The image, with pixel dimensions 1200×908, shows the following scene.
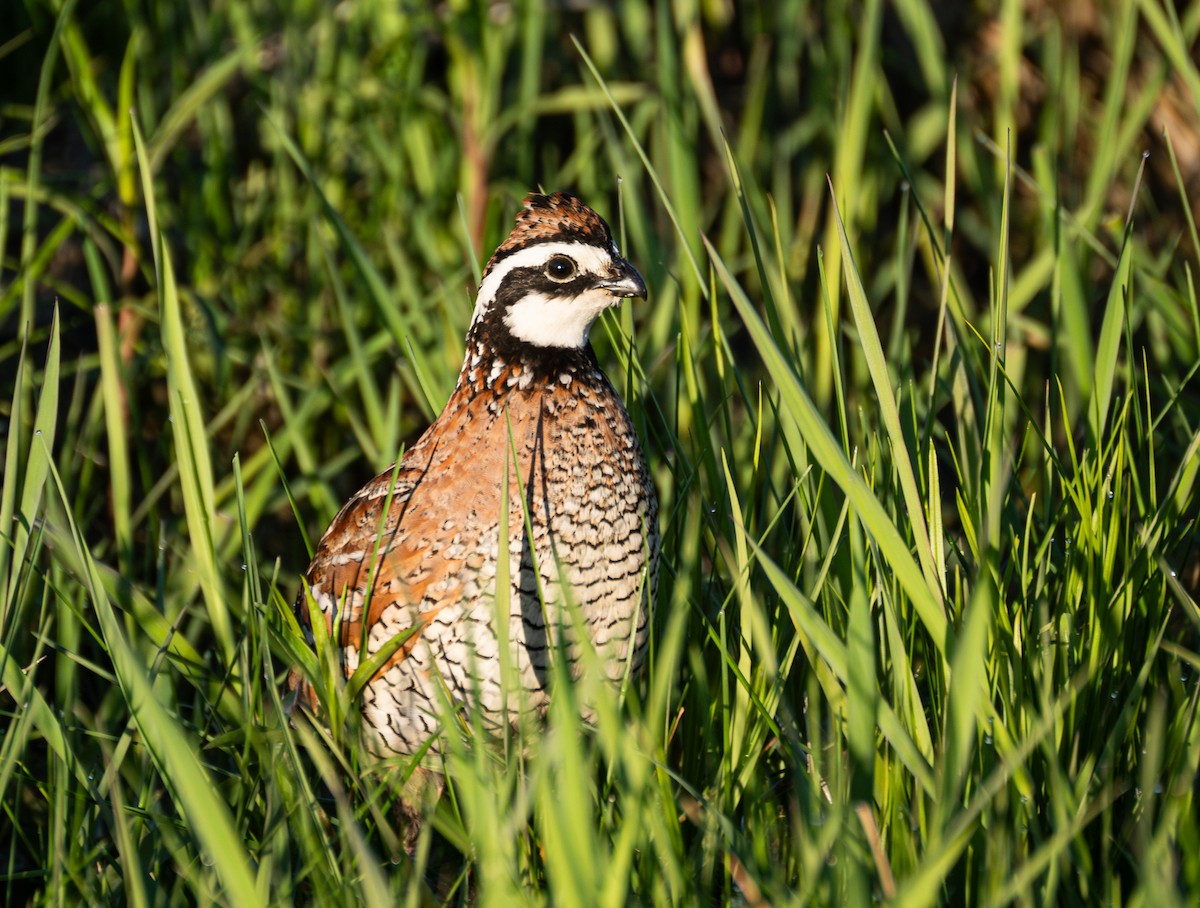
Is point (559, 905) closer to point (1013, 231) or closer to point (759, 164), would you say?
point (759, 164)

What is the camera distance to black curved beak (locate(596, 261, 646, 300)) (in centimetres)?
255

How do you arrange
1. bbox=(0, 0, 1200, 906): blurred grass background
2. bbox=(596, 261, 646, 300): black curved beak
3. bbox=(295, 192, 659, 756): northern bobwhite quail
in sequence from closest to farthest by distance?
bbox=(0, 0, 1200, 906): blurred grass background → bbox=(295, 192, 659, 756): northern bobwhite quail → bbox=(596, 261, 646, 300): black curved beak

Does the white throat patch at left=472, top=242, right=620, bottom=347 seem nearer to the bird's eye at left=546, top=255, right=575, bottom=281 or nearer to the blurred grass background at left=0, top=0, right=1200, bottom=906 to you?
the bird's eye at left=546, top=255, right=575, bottom=281

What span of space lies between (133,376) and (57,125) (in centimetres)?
142

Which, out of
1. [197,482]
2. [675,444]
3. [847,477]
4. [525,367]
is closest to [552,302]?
[525,367]

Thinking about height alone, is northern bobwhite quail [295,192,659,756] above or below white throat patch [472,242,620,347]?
below

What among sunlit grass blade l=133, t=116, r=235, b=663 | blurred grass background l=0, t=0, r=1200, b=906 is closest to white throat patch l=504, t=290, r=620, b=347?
blurred grass background l=0, t=0, r=1200, b=906

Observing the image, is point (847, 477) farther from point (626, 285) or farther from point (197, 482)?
point (197, 482)

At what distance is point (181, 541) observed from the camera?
3.59 m

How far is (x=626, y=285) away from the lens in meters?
2.56

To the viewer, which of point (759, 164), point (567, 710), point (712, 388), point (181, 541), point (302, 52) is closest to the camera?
point (567, 710)

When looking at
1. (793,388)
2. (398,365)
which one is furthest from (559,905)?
(398,365)

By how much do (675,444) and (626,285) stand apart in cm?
31

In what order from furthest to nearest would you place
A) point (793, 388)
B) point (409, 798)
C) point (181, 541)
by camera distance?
point (181, 541)
point (409, 798)
point (793, 388)
